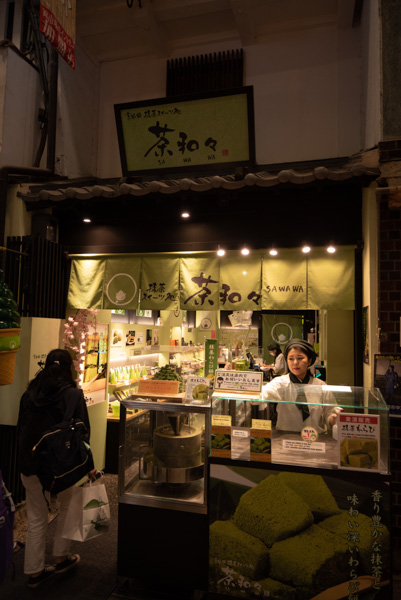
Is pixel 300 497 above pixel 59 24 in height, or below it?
Result: below

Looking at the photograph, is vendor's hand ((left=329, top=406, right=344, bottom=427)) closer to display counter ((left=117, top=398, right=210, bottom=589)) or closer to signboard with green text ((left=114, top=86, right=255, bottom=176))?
display counter ((left=117, top=398, right=210, bottom=589))

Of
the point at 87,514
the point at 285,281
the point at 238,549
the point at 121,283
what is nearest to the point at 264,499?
the point at 238,549

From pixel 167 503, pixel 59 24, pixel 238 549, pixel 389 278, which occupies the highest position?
pixel 59 24

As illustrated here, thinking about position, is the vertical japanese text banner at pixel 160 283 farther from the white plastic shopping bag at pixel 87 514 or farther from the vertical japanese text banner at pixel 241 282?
the white plastic shopping bag at pixel 87 514

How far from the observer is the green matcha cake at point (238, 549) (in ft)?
10.7

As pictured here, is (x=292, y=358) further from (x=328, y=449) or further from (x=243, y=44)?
(x=243, y=44)

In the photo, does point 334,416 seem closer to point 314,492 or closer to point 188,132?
point 314,492

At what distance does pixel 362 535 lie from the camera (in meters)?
3.08

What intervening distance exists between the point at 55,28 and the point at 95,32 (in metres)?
2.60

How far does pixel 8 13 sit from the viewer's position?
683 cm

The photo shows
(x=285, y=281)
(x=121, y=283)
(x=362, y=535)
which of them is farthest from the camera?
(x=121, y=283)

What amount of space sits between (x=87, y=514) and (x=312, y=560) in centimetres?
221

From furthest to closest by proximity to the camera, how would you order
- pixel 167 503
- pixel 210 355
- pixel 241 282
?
pixel 210 355 → pixel 241 282 → pixel 167 503

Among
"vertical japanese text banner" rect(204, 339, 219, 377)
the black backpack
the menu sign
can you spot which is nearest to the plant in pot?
the black backpack
